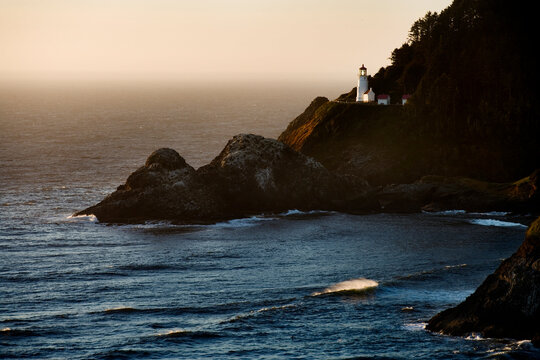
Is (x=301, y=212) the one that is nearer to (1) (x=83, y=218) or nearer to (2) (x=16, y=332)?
(1) (x=83, y=218)

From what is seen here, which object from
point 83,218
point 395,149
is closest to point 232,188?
point 83,218

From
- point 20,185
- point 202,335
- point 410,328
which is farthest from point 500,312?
point 20,185

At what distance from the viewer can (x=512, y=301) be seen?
55.3m

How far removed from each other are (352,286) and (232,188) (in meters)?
36.3

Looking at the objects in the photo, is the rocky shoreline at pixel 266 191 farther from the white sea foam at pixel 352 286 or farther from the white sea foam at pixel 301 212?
the white sea foam at pixel 352 286

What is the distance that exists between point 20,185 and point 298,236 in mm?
50579

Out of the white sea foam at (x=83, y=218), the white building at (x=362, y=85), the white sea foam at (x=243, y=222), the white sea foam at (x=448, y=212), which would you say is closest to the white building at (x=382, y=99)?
the white building at (x=362, y=85)

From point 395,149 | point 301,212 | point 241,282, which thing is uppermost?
point 395,149

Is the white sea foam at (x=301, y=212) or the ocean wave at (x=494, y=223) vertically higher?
the white sea foam at (x=301, y=212)

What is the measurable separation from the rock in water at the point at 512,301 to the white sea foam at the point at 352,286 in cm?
1531

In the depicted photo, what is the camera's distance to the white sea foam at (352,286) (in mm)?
72744

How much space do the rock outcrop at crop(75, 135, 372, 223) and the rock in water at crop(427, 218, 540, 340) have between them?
49.9m

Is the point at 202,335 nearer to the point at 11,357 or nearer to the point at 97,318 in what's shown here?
the point at 97,318

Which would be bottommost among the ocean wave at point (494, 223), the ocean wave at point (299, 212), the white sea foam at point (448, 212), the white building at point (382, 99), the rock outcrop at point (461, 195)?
the ocean wave at point (494, 223)
